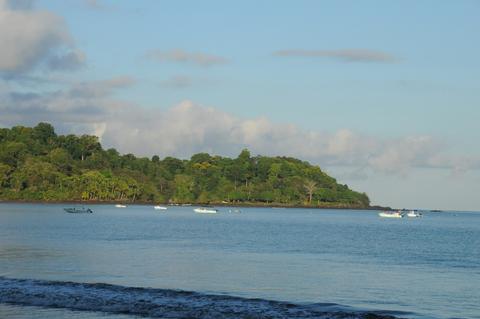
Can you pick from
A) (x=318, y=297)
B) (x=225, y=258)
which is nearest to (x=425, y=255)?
(x=225, y=258)

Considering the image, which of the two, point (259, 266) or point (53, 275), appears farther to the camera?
point (259, 266)

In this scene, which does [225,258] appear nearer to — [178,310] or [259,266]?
[259,266]

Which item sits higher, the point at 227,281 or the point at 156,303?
the point at 227,281

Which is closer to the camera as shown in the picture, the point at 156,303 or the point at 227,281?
the point at 156,303

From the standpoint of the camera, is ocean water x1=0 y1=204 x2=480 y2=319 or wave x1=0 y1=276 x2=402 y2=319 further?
ocean water x1=0 y1=204 x2=480 y2=319

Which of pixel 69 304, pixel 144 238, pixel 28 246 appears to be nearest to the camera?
pixel 69 304

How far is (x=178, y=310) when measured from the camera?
1378 inches

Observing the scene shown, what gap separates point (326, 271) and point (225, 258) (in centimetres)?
1198

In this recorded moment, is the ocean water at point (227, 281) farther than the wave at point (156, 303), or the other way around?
the ocean water at point (227, 281)

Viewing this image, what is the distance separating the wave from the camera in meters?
34.5

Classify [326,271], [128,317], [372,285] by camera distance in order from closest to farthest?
[128,317]
[372,285]
[326,271]

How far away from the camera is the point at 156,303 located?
3641 centimetres

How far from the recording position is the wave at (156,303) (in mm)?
34469

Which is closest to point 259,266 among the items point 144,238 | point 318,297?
point 318,297
